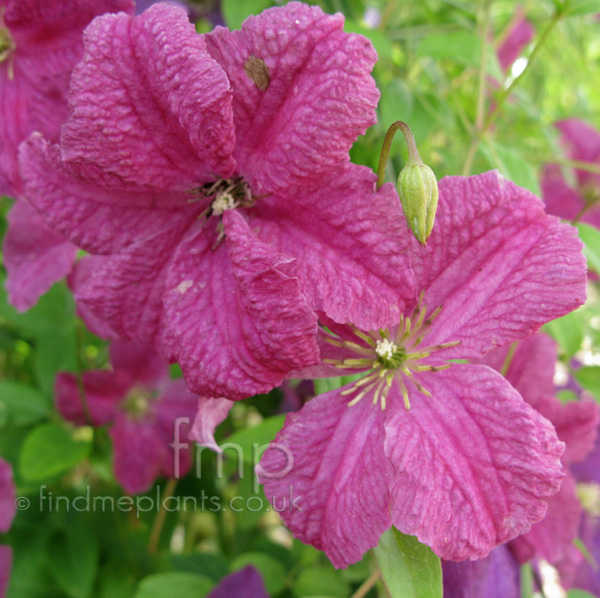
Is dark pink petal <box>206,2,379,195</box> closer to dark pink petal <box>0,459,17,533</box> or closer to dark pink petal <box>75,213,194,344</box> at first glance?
dark pink petal <box>75,213,194,344</box>

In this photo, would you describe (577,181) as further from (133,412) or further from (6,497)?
(6,497)

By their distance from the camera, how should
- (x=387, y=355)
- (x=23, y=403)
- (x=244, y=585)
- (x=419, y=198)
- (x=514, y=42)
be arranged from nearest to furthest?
(x=419, y=198)
(x=387, y=355)
(x=244, y=585)
(x=23, y=403)
(x=514, y=42)

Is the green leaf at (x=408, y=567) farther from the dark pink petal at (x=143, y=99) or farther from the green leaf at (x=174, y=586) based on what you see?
the green leaf at (x=174, y=586)

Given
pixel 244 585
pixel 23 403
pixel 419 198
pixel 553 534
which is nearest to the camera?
pixel 419 198

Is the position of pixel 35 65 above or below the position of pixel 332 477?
above

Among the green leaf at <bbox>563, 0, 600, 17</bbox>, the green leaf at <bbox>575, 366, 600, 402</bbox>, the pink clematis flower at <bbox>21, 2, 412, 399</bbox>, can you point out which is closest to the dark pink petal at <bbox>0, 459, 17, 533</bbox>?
the pink clematis flower at <bbox>21, 2, 412, 399</bbox>

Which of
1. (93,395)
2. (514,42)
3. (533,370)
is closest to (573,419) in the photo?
(533,370)

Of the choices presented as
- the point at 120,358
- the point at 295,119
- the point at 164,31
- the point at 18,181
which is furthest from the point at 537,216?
the point at 120,358
